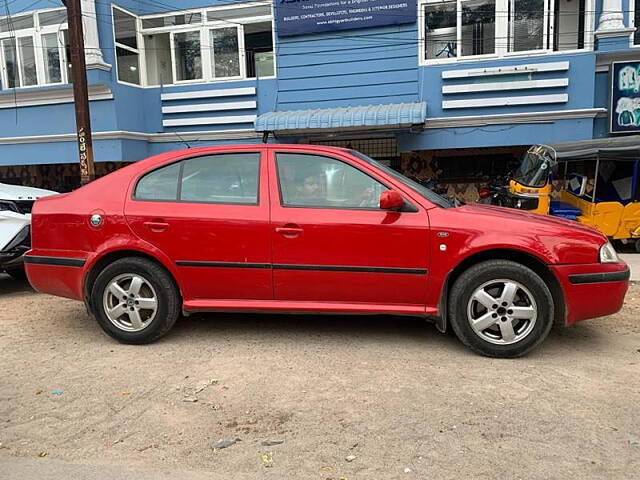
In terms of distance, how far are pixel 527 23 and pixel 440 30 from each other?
66.6 inches

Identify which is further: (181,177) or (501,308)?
(181,177)

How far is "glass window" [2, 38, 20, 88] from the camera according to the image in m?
12.1

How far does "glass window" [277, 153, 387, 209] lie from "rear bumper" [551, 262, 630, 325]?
1544 millimetres

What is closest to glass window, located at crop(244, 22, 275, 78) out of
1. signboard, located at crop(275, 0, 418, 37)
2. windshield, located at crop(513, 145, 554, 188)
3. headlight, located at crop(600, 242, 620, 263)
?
signboard, located at crop(275, 0, 418, 37)

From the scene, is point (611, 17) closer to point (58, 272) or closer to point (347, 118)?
point (347, 118)

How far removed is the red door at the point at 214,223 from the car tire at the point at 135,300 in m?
0.17

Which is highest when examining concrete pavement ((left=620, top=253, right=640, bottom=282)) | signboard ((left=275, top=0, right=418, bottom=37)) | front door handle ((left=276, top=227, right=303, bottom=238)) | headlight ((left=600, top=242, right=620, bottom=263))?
signboard ((left=275, top=0, right=418, bottom=37))

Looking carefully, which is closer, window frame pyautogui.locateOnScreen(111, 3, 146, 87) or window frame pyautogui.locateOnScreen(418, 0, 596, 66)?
window frame pyautogui.locateOnScreen(418, 0, 596, 66)

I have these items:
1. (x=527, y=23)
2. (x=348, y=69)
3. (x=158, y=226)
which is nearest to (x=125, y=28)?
(x=348, y=69)

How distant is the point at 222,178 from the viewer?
14.8 ft

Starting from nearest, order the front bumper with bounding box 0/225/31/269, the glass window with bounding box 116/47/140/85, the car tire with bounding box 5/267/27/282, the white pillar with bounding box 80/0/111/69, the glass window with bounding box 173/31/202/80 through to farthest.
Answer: the front bumper with bounding box 0/225/31/269, the car tire with bounding box 5/267/27/282, the white pillar with bounding box 80/0/111/69, the glass window with bounding box 116/47/140/85, the glass window with bounding box 173/31/202/80

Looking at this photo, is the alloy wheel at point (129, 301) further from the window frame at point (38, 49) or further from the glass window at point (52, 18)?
the glass window at point (52, 18)

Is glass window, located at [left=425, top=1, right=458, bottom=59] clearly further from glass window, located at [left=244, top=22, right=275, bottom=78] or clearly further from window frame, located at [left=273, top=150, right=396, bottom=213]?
window frame, located at [left=273, top=150, right=396, bottom=213]

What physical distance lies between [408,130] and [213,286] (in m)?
7.45
